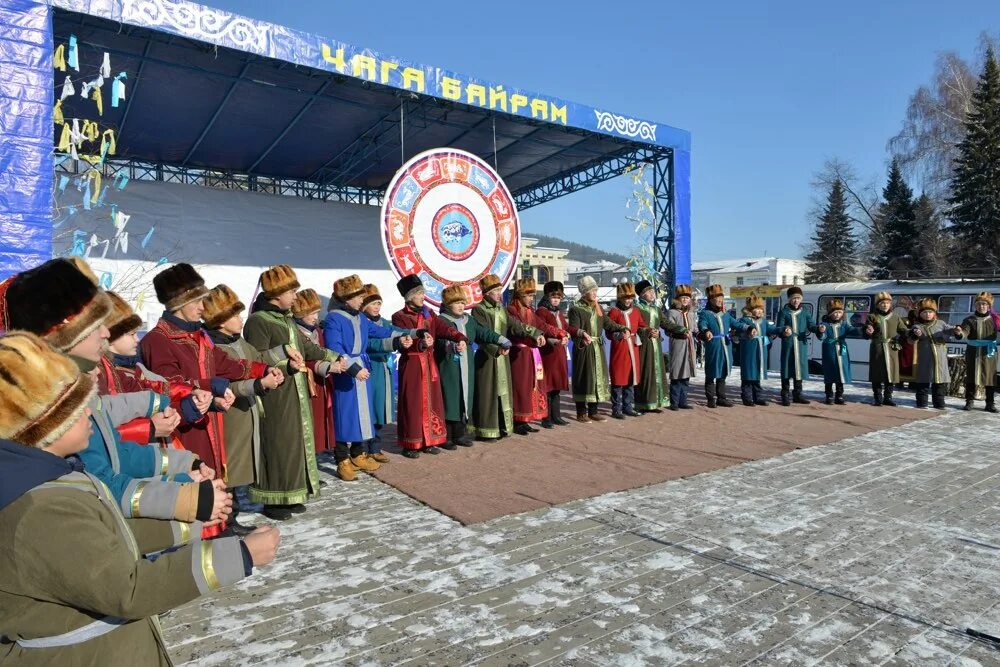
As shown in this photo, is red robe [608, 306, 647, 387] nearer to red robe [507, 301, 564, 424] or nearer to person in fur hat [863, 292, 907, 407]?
red robe [507, 301, 564, 424]

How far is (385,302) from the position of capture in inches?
521

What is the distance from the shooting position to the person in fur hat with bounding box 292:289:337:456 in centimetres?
436

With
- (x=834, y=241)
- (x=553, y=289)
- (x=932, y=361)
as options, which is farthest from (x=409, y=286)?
(x=834, y=241)

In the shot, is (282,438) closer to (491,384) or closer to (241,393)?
(241,393)

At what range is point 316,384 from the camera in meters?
4.71

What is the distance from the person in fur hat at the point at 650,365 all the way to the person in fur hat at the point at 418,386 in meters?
2.79

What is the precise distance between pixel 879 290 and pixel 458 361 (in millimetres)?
10819

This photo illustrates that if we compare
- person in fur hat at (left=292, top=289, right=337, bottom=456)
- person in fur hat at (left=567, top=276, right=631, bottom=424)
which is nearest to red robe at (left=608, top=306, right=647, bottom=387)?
person in fur hat at (left=567, top=276, right=631, bottom=424)

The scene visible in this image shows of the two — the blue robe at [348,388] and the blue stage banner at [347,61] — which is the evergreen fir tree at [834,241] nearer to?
the blue stage banner at [347,61]

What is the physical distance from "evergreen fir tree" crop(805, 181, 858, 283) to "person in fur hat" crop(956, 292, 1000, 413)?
29109mm

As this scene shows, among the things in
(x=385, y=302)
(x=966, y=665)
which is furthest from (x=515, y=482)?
(x=385, y=302)

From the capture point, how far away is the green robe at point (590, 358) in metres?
7.05

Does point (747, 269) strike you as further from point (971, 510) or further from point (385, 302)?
point (971, 510)

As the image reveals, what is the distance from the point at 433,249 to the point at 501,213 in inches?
49.0
